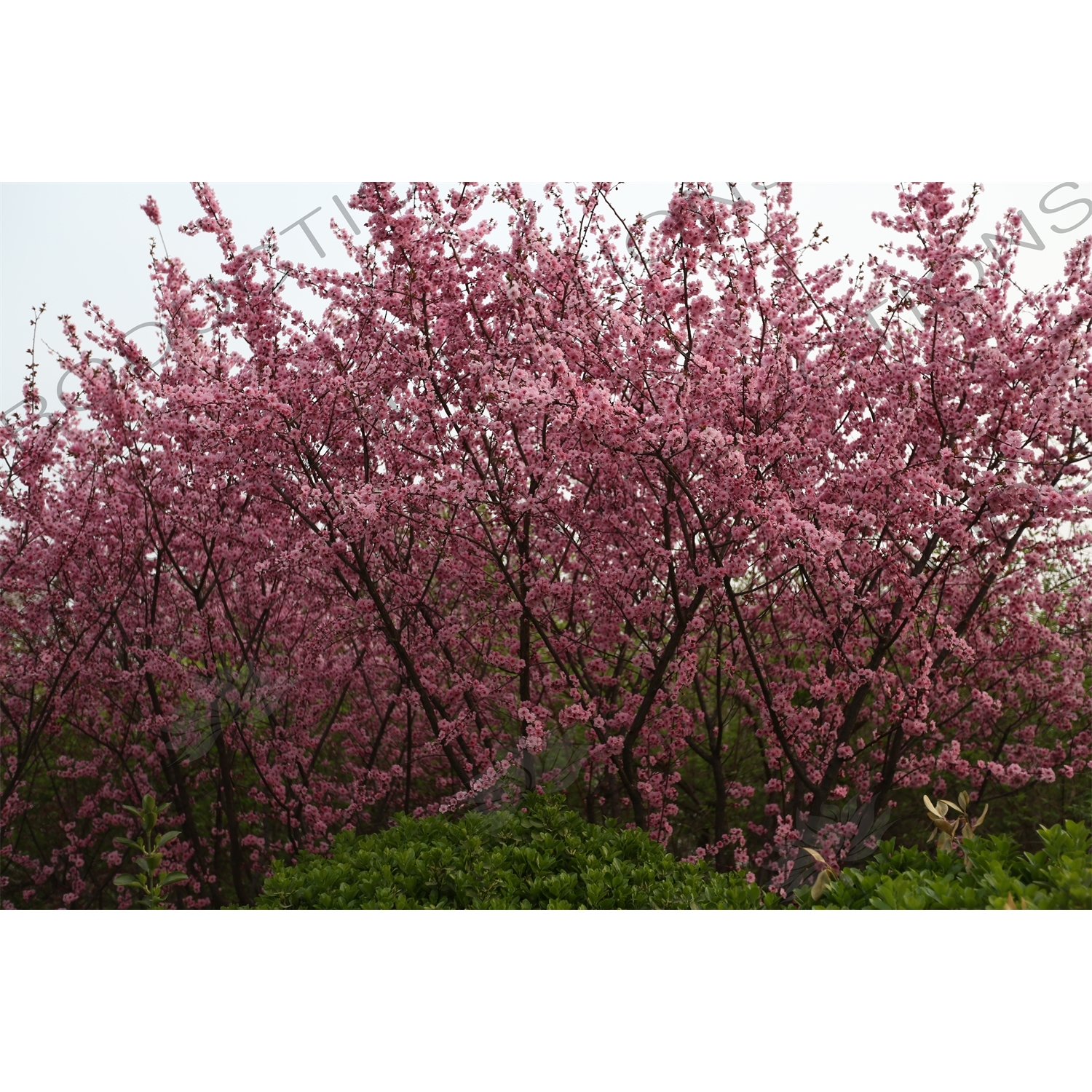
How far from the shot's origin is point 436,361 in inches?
170

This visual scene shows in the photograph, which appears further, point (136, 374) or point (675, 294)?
point (136, 374)

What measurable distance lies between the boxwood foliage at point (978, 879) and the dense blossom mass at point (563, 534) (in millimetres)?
1086

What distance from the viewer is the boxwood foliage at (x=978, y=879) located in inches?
103

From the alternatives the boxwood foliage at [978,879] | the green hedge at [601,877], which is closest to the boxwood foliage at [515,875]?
the green hedge at [601,877]

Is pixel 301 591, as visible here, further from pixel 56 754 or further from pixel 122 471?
pixel 56 754

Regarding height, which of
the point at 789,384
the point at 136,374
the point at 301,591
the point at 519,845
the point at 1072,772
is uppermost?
the point at 136,374

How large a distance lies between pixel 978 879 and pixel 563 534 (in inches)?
96.7

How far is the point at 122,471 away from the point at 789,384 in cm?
374

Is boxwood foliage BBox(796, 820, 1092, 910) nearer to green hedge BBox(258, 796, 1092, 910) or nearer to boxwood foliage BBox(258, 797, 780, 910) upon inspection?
green hedge BBox(258, 796, 1092, 910)

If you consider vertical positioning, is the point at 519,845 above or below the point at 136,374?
below

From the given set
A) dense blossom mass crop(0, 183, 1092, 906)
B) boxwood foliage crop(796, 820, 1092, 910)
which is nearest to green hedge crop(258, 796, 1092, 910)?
boxwood foliage crop(796, 820, 1092, 910)

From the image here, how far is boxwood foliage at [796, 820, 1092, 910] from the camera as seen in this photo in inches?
103

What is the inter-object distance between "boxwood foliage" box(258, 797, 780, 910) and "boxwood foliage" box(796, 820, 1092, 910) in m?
0.30

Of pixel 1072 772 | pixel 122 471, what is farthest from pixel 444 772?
pixel 1072 772
